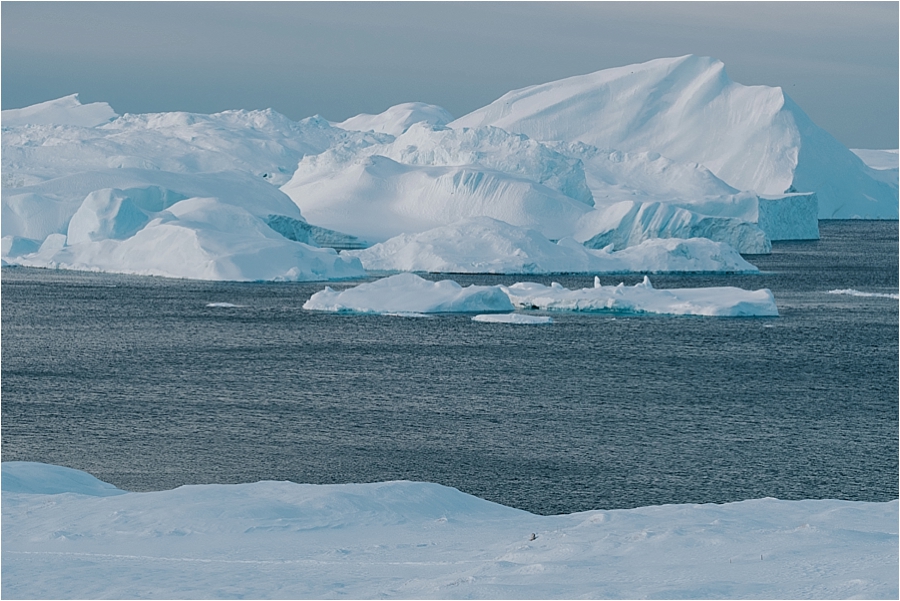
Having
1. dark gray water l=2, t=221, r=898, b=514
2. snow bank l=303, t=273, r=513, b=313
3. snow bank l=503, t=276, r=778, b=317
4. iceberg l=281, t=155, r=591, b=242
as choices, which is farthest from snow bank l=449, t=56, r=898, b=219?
snow bank l=303, t=273, r=513, b=313

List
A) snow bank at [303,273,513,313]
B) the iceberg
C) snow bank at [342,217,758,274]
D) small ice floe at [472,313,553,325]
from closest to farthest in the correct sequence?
small ice floe at [472,313,553,325] → snow bank at [303,273,513,313] → snow bank at [342,217,758,274] → the iceberg

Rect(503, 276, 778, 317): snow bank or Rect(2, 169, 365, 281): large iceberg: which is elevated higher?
Rect(2, 169, 365, 281): large iceberg

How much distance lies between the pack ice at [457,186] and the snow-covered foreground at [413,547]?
127 ft

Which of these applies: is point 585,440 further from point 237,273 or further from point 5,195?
point 5,195

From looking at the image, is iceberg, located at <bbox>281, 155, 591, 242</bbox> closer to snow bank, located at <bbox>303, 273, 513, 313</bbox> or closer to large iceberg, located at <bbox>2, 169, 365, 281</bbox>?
large iceberg, located at <bbox>2, 169, 365, 281</bbox>

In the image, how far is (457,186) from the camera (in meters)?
69.6

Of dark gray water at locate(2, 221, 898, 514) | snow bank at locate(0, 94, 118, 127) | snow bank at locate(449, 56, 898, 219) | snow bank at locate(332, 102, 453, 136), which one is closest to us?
dark gray water at locate(2, 221, 898, 514)

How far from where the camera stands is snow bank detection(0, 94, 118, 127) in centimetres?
13950

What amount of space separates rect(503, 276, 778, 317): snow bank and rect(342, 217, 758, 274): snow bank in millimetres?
10888

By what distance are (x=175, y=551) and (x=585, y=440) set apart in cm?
1185

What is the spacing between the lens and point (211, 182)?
65688 mm

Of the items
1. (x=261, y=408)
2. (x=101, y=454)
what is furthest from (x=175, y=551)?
(x=261, y=408)

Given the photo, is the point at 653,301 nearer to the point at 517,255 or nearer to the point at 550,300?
the point at 550,300

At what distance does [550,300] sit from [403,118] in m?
110
